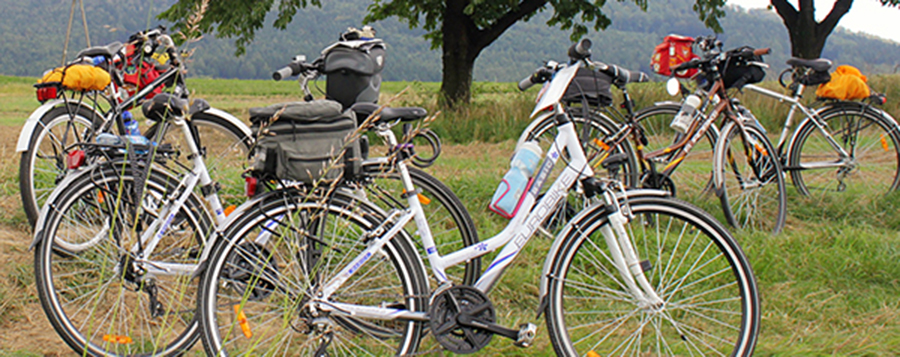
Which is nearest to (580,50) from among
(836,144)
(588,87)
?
(588,87)

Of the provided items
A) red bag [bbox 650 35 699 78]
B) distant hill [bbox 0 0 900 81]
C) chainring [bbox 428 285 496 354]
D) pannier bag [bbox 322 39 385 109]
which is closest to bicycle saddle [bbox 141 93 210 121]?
pannier bag [bbox 322 39 385 109]

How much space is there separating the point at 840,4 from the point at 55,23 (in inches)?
6348

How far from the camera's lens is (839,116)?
6.21 metres

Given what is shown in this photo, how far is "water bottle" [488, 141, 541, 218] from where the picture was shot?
296cm

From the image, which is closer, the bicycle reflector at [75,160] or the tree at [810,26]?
the bicycle reflector at [75,160]

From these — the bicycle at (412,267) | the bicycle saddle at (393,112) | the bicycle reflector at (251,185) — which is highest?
the bicycle saddle at (393,112)

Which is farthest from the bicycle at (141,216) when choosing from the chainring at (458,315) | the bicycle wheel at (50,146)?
the bicycle wheel at (50,146)

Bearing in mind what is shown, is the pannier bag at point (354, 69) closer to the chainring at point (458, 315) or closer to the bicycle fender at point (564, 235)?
the chainring at point (458, 315)

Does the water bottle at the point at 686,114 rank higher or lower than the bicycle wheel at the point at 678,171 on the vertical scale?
higher

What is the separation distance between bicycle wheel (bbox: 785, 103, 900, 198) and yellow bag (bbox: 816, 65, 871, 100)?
12cm

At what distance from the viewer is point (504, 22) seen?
41.7 ft

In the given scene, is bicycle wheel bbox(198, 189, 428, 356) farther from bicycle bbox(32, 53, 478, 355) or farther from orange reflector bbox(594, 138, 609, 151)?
orange reflector bbox(594, 138, 609, 151)

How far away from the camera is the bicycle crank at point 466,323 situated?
271cm

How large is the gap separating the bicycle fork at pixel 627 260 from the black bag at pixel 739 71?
287 cm
